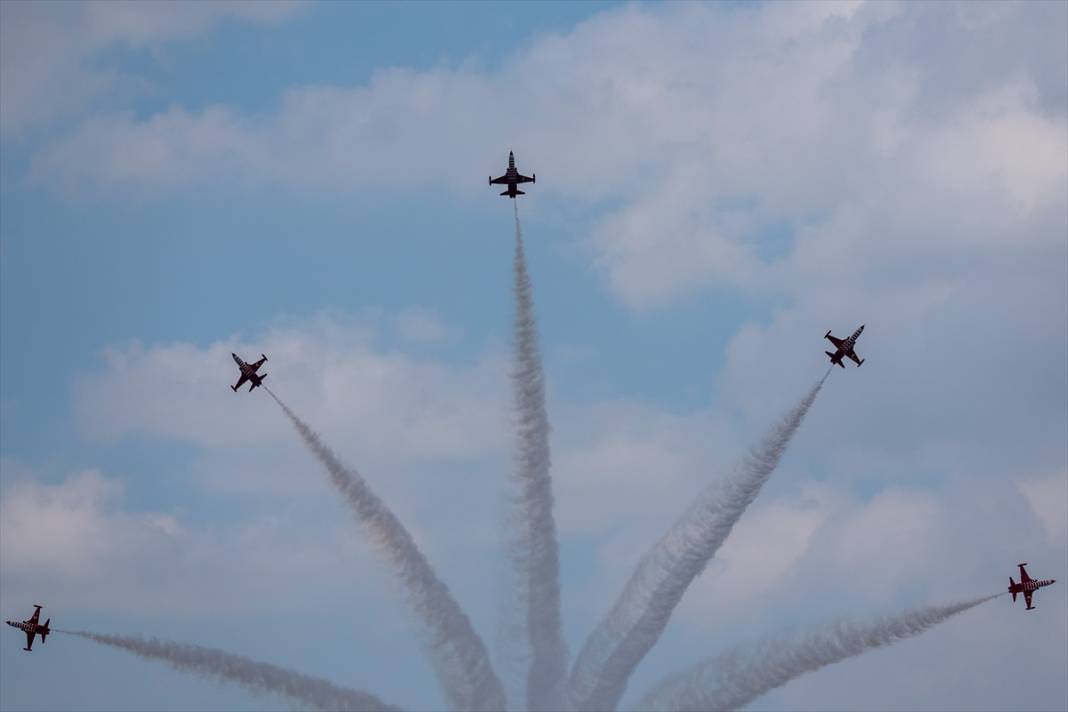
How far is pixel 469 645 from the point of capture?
194000 mm

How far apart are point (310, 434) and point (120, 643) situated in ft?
69.2

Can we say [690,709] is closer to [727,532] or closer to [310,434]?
[727,532]

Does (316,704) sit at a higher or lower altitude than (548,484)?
lower

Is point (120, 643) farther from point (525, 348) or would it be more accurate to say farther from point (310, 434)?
point (525, 348)

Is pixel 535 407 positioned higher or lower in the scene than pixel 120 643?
higher

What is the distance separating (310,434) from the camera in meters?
192

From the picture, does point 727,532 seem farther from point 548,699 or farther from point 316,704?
point 316,704

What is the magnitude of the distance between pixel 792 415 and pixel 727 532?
10215 millimetres

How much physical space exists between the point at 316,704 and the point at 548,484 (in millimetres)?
24746

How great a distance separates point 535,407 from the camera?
193 metres

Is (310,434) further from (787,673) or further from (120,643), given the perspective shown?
(787,673)

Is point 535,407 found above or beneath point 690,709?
above

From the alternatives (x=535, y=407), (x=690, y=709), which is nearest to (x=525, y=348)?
(x=535, y=407)

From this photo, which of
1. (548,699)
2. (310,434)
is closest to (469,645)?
(548,699)
